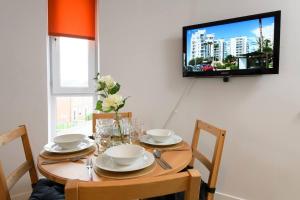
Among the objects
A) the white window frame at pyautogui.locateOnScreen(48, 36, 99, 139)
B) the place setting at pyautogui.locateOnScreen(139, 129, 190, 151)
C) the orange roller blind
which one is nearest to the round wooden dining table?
the place setting at pyautogui.locateOnScreen(139, 129, 190, 151)

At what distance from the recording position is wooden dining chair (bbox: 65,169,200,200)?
1.94 ft

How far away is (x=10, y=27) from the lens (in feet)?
6.48

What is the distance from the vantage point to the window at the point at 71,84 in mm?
2346

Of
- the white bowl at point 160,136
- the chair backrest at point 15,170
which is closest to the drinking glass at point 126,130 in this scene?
the white bowl at point 160,136

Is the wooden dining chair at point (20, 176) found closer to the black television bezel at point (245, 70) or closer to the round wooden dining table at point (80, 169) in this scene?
the round wooden dining table at point (80, 169)

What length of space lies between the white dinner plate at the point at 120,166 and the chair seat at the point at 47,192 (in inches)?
14.4

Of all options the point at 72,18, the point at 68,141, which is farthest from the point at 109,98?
the point at 72,18

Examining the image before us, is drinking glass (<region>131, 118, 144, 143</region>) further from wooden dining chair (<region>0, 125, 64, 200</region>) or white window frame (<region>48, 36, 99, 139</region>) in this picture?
white window frame (<region>48, 36, 99, 139</region>)

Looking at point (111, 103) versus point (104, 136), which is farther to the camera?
point (104, 136)

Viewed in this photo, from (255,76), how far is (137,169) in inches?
57.8

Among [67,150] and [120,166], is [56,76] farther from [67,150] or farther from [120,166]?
[120,166]

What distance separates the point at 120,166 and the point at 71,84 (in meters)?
1.66

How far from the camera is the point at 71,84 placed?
244 centimetres

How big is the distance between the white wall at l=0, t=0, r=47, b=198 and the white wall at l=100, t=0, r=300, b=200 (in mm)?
684
